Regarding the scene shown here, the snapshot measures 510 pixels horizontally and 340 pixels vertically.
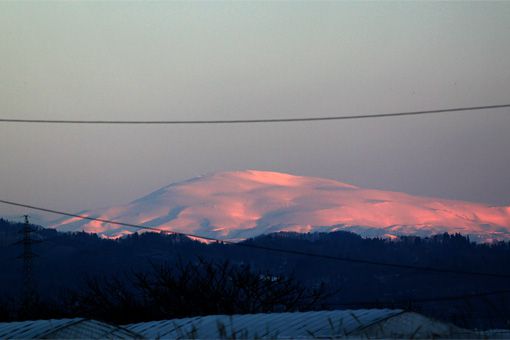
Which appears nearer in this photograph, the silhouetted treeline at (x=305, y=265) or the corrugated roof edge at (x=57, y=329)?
the corrugated roof edge at (x=57, y=329)

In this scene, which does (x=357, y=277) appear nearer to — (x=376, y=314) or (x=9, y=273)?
(x=9, y=273)

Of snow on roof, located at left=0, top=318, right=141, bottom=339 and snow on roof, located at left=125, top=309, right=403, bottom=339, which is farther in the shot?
snow on roof, located at left=125, top=309, right=403, bottom=339

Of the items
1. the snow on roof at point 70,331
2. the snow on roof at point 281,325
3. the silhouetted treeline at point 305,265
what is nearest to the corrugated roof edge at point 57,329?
the snow on roof at point 70,331

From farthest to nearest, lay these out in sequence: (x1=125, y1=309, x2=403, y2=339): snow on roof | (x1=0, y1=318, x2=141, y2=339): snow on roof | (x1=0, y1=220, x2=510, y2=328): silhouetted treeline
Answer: (x1=0, y1=220, x2=510, y2=328): silhouetted treeline < (x1=125, y1=309, x2=403, y2=339): snow on roof < (x1=0, y1=318, x2=141, y2=339): snow on roof

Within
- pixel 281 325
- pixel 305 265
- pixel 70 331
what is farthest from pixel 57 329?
pixel 305 265

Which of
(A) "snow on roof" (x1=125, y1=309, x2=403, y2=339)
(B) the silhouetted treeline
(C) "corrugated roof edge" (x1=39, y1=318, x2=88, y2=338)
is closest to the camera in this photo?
(C) "corrugated roof edge" (x1=39, y1=318, x2=88, y2=338)

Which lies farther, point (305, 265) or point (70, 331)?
point (305, 265)

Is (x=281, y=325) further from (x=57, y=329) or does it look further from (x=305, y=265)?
(x=305, y=265)

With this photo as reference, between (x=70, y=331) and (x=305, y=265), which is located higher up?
(x=305, y=265)

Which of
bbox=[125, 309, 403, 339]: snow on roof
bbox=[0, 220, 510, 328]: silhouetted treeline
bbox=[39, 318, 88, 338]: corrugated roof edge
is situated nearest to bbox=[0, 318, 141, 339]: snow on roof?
bbox=[39, 318, 88, 338]: corrugated roof edge

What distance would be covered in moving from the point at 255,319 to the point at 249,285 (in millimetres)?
30957

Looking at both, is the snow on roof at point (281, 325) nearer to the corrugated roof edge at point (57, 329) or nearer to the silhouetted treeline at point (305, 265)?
the corrugated roof edge at point (57, 329)

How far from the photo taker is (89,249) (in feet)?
623

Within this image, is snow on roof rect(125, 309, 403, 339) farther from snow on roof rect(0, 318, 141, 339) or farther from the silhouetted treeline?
the silhouetted treeline
